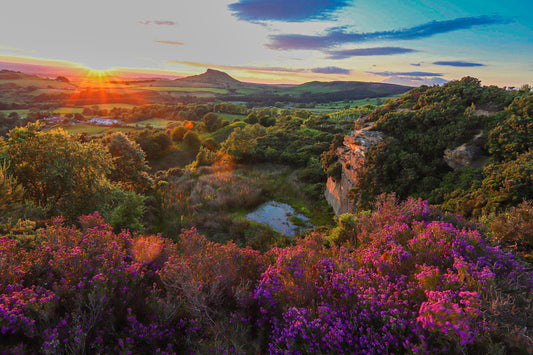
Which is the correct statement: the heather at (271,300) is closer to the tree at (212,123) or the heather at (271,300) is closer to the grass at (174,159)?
the grass at (174,159)

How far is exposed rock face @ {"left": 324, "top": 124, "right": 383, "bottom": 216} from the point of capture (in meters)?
14.8

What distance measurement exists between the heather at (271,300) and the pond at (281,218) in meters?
9.71

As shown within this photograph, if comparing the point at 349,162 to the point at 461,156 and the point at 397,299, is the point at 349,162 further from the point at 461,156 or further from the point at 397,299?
the point at 397,299

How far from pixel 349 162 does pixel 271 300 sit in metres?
13.2

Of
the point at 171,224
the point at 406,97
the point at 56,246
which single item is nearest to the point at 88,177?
the point at 171,224

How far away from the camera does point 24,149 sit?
11.4 m

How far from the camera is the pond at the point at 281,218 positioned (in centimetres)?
1502

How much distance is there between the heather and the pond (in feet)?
31.9

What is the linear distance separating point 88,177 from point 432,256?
1510cm

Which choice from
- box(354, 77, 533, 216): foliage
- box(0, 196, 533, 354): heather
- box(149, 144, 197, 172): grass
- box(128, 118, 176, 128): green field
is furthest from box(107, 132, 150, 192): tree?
box(128, 118, 176, 128): green field

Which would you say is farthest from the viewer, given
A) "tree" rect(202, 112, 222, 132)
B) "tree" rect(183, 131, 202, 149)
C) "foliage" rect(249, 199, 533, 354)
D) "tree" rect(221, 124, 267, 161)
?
"tree" rect(202, 112, 222, 132)

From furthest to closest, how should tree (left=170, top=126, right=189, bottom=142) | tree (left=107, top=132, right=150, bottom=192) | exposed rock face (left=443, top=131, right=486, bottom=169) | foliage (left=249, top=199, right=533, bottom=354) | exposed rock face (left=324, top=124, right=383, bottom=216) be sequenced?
tree (left=170, top=126, right=189, bottom=142) < tree (left=107, top=132, right=150, bottom=192) < exposed rock face (left=324, top=124, right=383, bottom=216) < exposed rock face (left=443, top=131, right=486, bottom=169) < foliage (left=249, top=199, right=533, bottom=354)

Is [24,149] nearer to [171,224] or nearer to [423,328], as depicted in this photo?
[171,224]

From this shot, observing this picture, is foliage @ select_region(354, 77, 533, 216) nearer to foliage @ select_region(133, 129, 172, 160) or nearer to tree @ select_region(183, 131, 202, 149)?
foliage @ select_region(133, 129, 172, 160)
